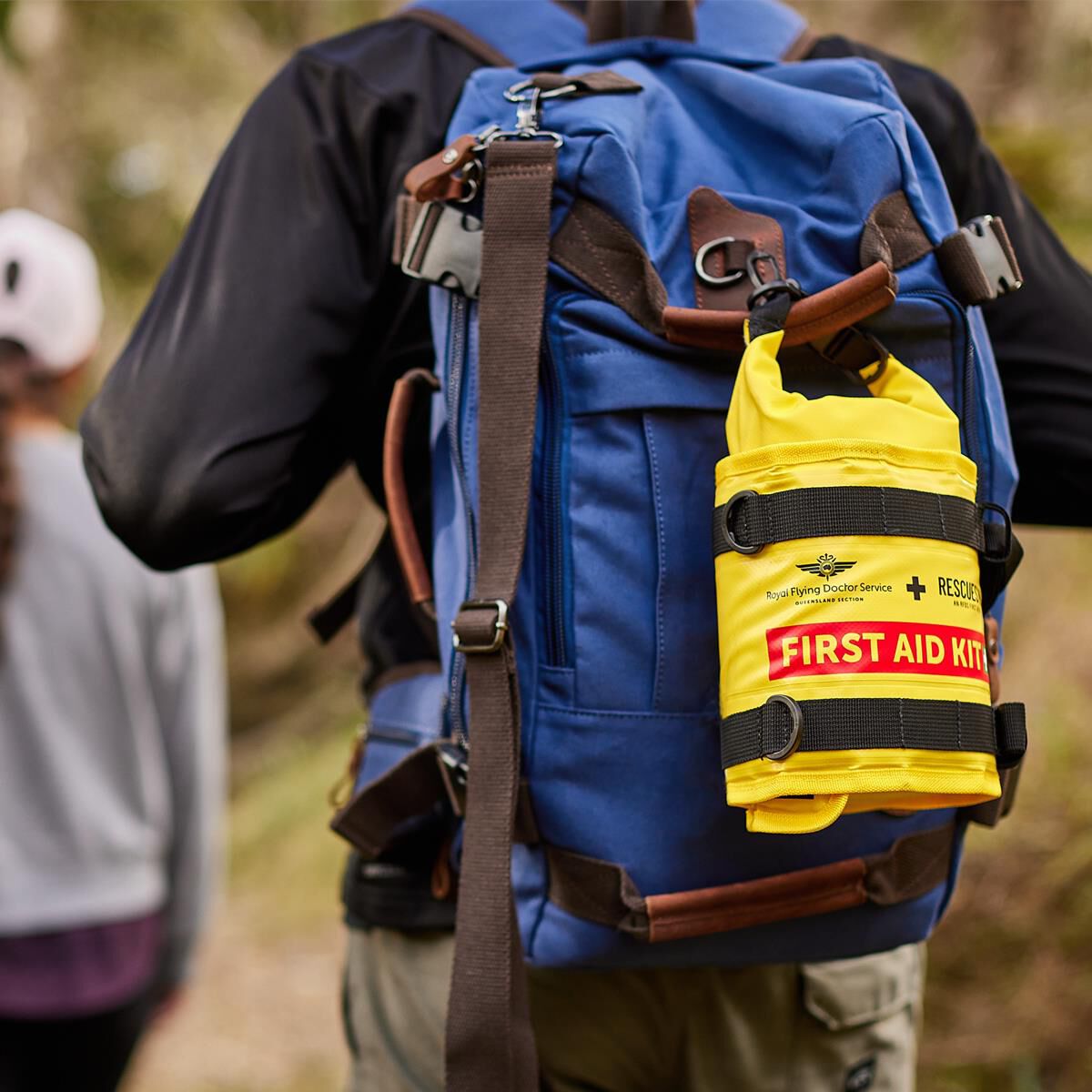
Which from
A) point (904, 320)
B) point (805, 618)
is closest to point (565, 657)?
point (805, 618)

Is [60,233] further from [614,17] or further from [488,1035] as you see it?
[488,1035]

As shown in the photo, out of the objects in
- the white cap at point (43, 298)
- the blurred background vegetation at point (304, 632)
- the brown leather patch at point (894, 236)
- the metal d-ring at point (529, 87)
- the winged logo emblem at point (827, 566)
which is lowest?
the blurred background vegetation at point (304, 632)

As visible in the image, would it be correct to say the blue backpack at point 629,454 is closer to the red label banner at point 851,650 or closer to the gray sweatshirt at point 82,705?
the red label banner at point 851,650

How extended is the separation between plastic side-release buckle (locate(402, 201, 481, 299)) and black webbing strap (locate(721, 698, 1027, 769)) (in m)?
0.56

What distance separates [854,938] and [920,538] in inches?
19.8

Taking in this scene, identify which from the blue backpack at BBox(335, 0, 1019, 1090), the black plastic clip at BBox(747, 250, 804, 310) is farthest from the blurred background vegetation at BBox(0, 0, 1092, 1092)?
the black plastic clip at BBox(747, 250, 804, 310)

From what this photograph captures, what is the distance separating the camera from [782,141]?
4.90 ft

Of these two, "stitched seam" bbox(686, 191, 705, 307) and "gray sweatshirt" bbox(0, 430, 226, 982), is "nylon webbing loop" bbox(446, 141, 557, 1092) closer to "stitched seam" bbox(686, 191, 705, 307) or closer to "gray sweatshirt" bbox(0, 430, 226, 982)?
"stitched seam" bbox(686, 191, 705, 307)

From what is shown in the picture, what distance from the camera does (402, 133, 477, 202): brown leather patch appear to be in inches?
56.2

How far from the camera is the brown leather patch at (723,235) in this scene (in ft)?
4.59

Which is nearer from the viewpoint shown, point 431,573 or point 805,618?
point 805,618

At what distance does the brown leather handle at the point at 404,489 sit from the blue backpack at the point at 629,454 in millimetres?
74

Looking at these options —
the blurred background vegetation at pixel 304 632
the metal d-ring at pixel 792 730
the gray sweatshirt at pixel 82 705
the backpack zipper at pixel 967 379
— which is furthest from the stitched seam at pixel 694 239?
the blurred background vegetation at pixel 304 632

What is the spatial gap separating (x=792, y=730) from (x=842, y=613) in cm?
12
